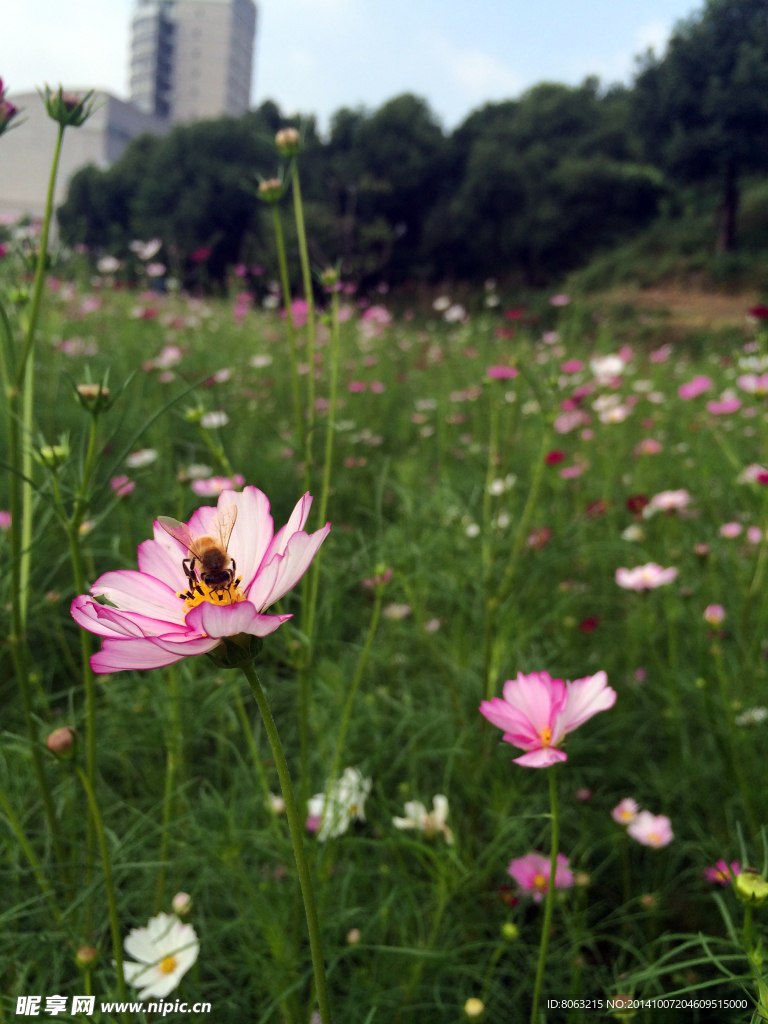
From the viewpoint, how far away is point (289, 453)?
1.57m

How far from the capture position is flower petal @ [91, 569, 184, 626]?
29cm

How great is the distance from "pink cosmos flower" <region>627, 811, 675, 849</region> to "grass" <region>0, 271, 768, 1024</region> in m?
0.04

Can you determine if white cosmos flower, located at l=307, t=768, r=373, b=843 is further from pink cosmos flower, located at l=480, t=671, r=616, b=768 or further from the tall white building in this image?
the tall white building

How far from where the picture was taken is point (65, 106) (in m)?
0.48

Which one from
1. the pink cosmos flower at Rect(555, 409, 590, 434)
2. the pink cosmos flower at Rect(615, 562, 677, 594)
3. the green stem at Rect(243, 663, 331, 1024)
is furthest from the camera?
the pink cosmos flower at Rect(555, 409, 590, 434)

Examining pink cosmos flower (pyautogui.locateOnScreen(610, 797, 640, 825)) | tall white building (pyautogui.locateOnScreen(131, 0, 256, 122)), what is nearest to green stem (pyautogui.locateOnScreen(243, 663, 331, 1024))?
pink cosmos flower (pyautogui.locateOnScreen(610, 797, 640, 825))

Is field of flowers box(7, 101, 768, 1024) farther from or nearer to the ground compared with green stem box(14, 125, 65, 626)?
nearer to the ground

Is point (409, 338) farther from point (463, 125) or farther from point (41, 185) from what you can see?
point (41, 185)

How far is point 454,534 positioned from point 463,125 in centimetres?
1516

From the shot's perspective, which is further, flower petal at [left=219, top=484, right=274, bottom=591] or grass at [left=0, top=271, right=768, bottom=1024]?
grass at [left=0, top=271, right=768, bottom=1024]

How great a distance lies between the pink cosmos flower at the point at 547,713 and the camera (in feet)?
1.07

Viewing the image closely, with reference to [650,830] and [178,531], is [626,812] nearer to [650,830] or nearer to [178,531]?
[650,830]

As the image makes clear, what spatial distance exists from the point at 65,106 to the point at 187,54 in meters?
37.2

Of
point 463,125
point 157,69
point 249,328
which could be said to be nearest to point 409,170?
point 463,125
